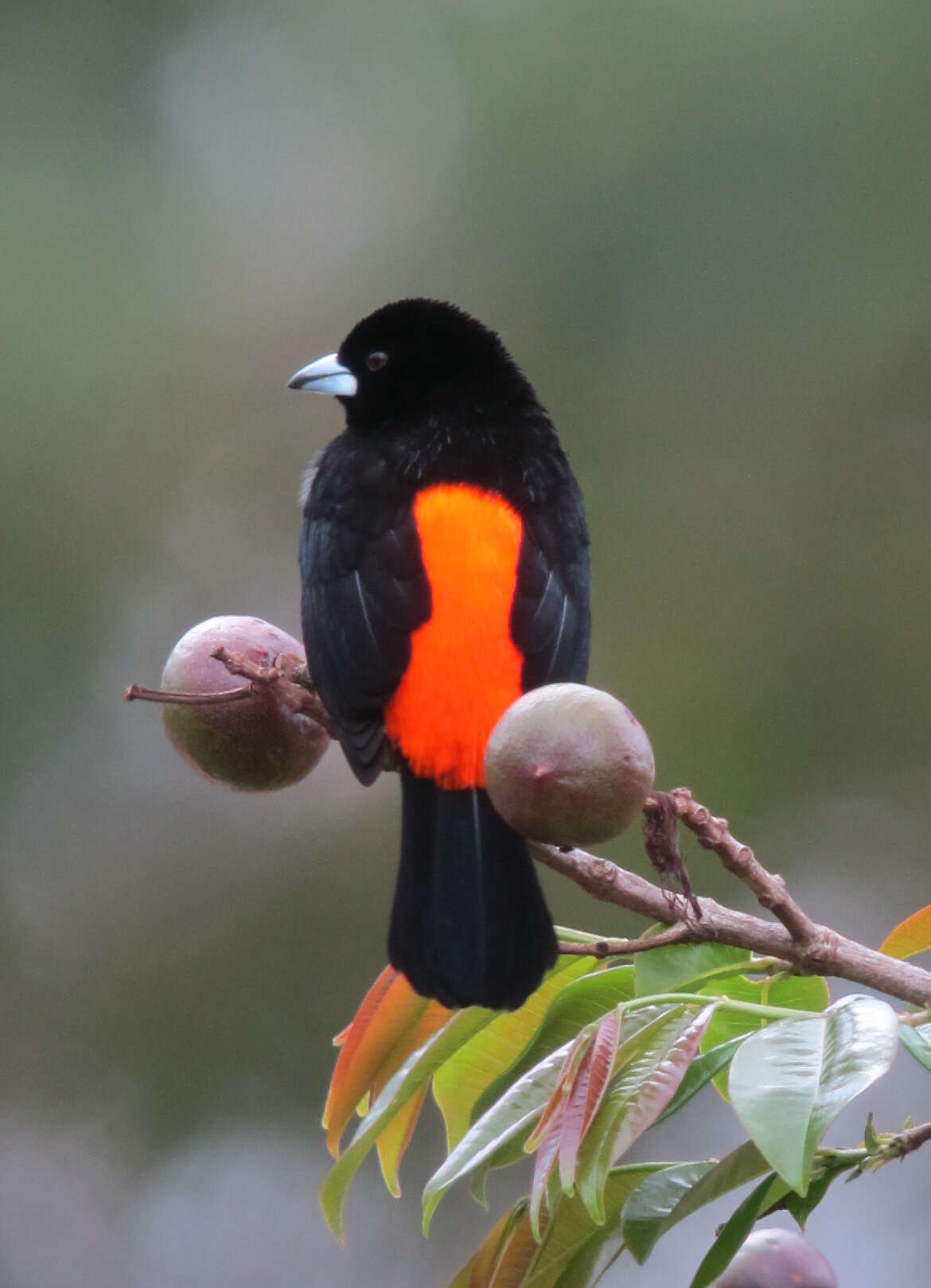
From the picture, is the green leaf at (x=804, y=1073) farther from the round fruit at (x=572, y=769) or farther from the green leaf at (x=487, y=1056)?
the green leaf at (x=487, y=1056)

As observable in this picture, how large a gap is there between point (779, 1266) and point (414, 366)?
226cm

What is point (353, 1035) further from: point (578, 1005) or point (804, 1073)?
point (804, 1073)

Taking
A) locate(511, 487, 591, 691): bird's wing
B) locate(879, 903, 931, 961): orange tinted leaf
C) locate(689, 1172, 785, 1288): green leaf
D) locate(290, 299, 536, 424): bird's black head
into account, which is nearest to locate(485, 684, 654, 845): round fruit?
locate(689, 1172, 785, 1288): green leaf

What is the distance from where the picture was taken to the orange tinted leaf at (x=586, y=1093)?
4.67 ft

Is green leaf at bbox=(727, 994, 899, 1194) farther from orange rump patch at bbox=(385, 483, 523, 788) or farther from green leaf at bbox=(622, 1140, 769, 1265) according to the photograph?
orange rump patch at bbox=(385, 483, 523, 788)

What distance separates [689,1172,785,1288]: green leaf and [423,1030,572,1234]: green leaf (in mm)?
214

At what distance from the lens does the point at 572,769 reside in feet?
5.24

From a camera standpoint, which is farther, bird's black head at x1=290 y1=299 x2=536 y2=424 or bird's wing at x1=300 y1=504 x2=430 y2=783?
bird's black head at x1=290 y1=299 x2=536 y2=424

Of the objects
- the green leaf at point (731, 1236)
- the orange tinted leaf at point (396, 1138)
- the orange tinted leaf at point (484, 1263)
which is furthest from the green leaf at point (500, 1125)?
the orange tinted leaf at point (396, 1138)

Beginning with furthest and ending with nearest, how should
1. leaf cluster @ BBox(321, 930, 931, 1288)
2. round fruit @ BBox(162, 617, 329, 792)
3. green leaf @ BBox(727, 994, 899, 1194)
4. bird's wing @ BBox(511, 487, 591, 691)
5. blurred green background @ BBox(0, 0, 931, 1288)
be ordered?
blurred green background @ BBox(0, 0, 931, 1288) → bird's wing @ BBox(511, 487, 591, 691) → round fruit @ BBox(162, 617, 329, 792) → leaf cluster @ BBox(321, 930, 931, 1288) → green leaf @ BBox(727, 994, 899, 1194)

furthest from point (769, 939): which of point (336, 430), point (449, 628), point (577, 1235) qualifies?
point (336, 430)

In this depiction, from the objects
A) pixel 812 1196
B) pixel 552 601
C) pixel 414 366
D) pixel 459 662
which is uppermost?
pixel 414 366

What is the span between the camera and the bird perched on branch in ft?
6.91

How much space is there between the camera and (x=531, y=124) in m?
7.82
